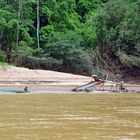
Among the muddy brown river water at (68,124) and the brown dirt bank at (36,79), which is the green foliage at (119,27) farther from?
the muddy brown river water at (68,124)

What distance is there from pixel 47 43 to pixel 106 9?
8.15 m

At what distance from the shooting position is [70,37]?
50.7m

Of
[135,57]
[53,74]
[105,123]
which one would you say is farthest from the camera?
[135,57]

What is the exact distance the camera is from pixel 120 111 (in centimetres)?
1622

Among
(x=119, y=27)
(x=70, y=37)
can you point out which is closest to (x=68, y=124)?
(x=119, y=27)

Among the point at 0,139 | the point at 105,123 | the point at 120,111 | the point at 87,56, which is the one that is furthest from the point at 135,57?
the point at 0,139

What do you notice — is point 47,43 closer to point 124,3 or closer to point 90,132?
point 124,3

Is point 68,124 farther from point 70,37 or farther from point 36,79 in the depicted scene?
point 70,37

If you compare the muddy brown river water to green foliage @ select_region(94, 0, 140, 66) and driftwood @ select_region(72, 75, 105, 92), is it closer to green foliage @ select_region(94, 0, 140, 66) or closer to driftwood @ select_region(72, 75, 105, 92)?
driftwood @ select_region(72, 75, 105, 92)

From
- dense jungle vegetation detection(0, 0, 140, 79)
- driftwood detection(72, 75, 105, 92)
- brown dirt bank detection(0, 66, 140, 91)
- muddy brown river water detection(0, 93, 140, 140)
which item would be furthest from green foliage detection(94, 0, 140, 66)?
muddy brown river water detection(0, 93, 140, 140)

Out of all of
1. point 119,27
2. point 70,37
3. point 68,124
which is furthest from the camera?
point 70,37

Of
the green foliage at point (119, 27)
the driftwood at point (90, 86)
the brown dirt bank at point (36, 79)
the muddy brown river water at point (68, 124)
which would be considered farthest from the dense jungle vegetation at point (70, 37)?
the muddy brown river water at point (68, 124)

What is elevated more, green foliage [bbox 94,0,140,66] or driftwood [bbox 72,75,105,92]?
green foliage [bbox 94,0,140,66]

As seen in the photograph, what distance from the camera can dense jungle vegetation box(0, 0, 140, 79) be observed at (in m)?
45.0
